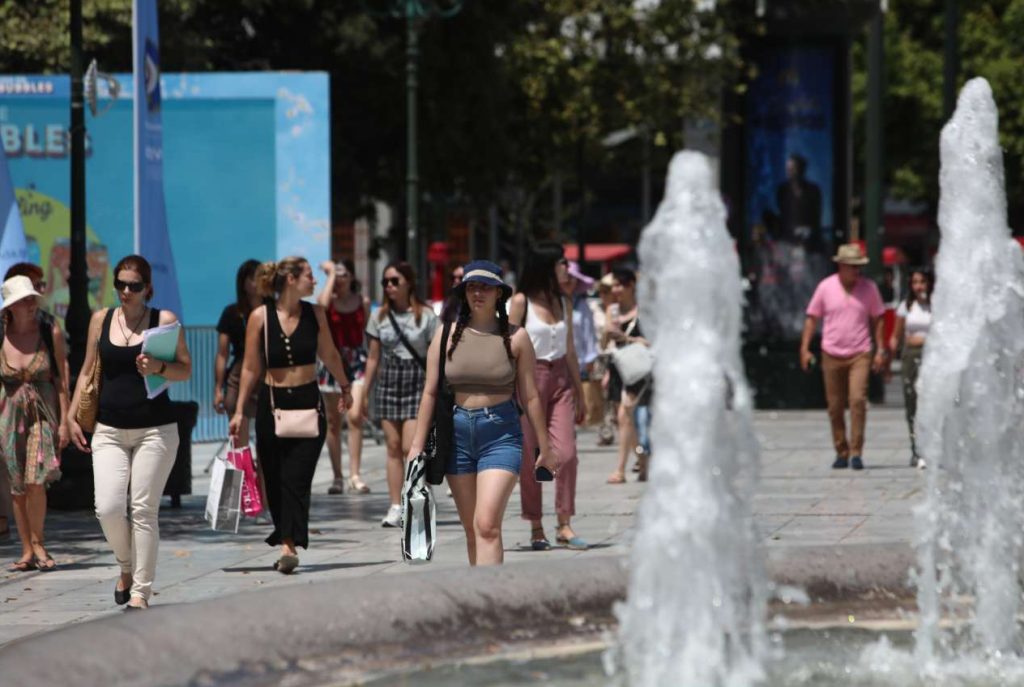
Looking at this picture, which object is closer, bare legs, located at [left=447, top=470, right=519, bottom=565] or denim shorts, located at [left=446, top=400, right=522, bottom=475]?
bare legs, located at [left=447, top=470, right=519, bottom=565]

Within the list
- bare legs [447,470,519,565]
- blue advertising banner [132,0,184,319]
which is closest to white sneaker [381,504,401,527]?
blue advertising banner [132,0,184,319]

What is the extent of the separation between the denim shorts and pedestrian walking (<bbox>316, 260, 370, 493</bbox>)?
6201mm

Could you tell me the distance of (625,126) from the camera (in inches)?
1363

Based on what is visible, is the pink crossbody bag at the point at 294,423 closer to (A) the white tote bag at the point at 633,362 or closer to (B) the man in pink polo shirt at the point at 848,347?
(A) the white tote bag at the point at 633,362

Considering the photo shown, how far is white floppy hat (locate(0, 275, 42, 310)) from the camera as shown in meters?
11.5

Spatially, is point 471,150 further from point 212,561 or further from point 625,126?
point 212,561

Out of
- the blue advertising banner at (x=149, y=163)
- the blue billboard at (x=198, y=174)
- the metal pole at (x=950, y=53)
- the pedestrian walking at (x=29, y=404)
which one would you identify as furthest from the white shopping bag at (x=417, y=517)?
the metal pole at (x=950, y=53)

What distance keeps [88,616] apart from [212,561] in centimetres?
211

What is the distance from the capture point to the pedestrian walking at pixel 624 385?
1624 cm

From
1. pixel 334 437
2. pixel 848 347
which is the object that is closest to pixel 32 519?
pixel 334 437

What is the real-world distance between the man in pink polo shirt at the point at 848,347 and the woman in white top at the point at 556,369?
5.17 metres

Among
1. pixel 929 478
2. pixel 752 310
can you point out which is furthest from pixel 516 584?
pixel 752 310

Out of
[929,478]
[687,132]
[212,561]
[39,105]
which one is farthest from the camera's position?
[687,132]

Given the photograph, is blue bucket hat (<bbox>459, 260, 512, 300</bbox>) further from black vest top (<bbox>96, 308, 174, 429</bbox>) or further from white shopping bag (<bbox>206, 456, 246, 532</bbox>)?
white shopping bag (<bbox>206, 456, 246, 532</bbox>)
